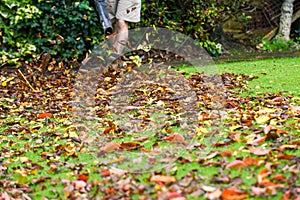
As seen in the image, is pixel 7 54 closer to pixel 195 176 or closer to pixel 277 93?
pixel 277 93

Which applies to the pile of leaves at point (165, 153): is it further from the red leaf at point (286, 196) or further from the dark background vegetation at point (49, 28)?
the dark background vegetation at point (49, 28)

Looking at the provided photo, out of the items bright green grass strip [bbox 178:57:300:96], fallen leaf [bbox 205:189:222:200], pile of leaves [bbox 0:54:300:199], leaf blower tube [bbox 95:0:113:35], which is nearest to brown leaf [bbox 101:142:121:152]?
pile of leaves [bbox 0:54:300:199]

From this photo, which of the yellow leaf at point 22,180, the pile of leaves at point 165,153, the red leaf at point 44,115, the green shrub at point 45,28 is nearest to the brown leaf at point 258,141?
the pile of leaves at point 165,153

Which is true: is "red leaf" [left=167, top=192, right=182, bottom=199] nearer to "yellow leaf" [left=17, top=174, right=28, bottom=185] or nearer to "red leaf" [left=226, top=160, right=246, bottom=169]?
"red leaf" [left=226, top=160, right=246, bottom=169]

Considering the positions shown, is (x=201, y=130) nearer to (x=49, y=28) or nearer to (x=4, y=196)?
(x=4, y=196)

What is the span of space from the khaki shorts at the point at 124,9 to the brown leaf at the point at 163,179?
12.8 ft

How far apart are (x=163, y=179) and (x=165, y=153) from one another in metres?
0.40

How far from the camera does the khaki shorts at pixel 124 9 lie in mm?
5785

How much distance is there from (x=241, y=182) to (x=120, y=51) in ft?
13.1

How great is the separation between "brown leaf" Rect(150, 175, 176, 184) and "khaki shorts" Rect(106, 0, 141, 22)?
3.90 metres

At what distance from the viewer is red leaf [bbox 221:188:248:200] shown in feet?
6.27

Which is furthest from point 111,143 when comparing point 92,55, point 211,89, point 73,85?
point 92,55

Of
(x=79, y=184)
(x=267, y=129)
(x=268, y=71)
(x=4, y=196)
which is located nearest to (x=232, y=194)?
(x=79, y=184)

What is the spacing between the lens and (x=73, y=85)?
5371 mm
